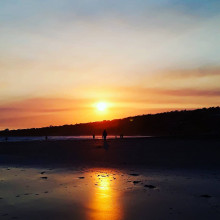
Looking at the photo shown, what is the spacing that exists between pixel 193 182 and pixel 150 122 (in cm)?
6769

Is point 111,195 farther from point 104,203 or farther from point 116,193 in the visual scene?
point 104,203

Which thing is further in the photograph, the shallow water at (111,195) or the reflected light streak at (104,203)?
the shallow water at (111,195)

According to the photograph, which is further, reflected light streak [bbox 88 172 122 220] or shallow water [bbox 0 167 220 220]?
shallow water [bbox 0 167 220 220]

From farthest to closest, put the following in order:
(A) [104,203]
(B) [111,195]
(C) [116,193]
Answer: (C) [116,193]
(B) [111,195]
(A) [104,203]

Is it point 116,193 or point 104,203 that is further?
Answer: point 116,193

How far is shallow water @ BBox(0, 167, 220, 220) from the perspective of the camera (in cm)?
787

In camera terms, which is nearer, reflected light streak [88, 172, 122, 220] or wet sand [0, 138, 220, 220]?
reflected light streak [88, 172, 122, 220]

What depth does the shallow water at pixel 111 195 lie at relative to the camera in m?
7.87

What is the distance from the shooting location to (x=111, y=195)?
32.6 feet

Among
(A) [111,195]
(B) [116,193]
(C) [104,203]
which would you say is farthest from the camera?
(B) [116,193]

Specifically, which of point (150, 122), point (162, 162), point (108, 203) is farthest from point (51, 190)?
point (150, 122)

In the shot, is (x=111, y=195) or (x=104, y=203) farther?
(x=111, y=195)

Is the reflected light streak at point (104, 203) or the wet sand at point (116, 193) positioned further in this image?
the wet sand at point (116, 193)

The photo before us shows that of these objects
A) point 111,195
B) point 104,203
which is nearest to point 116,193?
point 111,195
